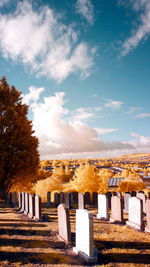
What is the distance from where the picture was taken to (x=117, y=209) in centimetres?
918

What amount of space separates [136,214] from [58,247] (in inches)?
160

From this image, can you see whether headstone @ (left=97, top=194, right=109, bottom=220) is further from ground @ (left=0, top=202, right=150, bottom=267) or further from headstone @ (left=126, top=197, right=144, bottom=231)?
ground @ (left=0, top=202, right=150, bottom=267)

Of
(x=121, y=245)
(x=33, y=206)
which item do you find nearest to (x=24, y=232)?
(x=33, y=206)

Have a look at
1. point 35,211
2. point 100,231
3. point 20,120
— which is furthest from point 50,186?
point 100,231

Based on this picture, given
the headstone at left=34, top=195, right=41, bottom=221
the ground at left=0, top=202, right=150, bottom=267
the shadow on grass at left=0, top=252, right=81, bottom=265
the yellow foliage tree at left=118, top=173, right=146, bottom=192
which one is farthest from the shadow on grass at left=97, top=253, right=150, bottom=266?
the yellow foliage tree at left=118, top=173, right=146, bottom=192

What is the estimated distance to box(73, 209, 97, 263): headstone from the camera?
5.12 metres

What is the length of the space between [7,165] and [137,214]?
43.1ft

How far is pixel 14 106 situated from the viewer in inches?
747

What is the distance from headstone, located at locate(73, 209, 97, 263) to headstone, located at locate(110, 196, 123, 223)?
12.6ft

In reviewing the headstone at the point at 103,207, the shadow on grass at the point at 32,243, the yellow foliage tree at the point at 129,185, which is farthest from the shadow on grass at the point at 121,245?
the yellow foliage tree at the point at 129,185

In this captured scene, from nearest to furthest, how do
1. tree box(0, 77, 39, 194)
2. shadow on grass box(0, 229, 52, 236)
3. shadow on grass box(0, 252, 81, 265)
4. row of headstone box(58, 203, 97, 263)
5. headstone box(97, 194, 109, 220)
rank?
shadow on grass box(0, 252, 81, 265)
row of headstone box(58, 203, 97, 263)
shadow on grass box(0, 229, 52, 236)
headstone box(97, 194, 109, 220)
tree box(0, 77, 39, 194)

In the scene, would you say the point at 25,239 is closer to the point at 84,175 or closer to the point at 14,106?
the point at 14,106

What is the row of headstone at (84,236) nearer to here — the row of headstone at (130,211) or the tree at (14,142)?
the row of headstone at (130,211)

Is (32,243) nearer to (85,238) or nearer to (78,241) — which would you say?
(78,241)
